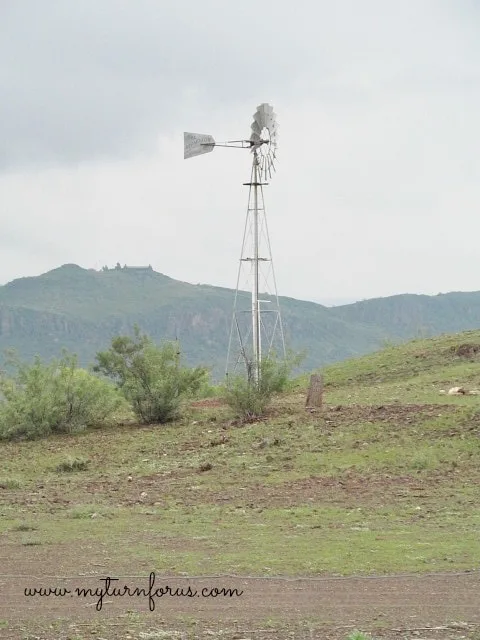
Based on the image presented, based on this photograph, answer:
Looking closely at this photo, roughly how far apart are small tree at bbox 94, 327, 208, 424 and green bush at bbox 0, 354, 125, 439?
2.00ft

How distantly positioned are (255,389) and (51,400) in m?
4.93

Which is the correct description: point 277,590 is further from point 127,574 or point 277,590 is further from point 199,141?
point 199,141

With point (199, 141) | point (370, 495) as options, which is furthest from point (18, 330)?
point (370, 495)

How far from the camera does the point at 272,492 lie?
659 inches

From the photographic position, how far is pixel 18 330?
170 meters

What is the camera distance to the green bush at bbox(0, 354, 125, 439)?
25.2 m

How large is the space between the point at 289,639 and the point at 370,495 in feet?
24.7

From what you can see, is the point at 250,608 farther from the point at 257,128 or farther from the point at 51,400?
the point at 257,128

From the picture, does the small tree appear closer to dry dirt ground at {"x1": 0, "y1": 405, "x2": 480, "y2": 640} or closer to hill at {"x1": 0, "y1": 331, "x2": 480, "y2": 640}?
hill at {"x1": 0, "y1": 331, "x2": 480, "y2": 640}

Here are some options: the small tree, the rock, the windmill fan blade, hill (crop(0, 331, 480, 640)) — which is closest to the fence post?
hill (crop(0, 331, 480, 640))

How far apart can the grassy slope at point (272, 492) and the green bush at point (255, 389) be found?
1.50ft

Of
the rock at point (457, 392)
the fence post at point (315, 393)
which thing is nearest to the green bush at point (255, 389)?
the fence post at point (315, 393)

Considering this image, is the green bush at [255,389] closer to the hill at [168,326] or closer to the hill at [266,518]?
the hill at [266,518]

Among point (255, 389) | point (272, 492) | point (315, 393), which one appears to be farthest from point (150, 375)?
point (272, 492)
